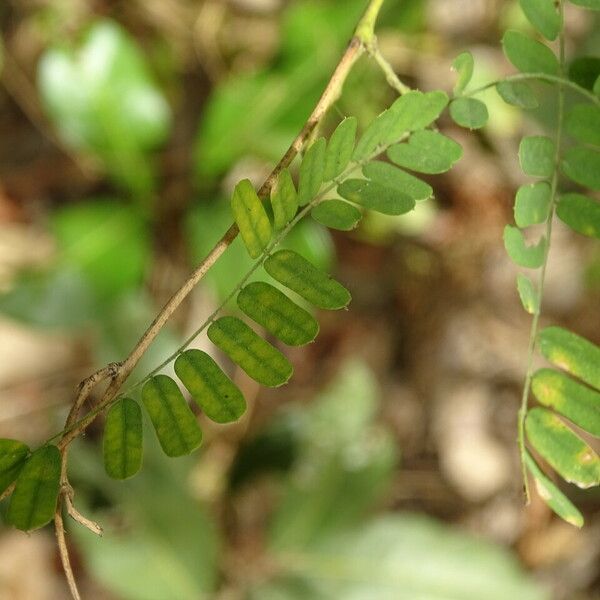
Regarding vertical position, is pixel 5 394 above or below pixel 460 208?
above

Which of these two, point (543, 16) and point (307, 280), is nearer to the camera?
point (307, 280)

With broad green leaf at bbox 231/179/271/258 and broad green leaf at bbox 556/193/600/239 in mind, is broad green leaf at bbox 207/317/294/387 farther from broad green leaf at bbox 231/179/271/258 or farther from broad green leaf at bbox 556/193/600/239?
broad green leaf at bbox 556/193/600/239

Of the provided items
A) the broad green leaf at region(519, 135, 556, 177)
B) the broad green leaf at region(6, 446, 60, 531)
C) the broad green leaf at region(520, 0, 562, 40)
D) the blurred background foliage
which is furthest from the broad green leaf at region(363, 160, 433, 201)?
the blurred background foliage

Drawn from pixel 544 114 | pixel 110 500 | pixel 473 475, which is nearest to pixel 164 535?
pixel 110 500

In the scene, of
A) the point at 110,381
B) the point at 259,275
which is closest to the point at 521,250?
the point at 110,381

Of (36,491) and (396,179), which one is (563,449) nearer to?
(396,179)

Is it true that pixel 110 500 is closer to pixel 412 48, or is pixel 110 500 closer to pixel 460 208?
pixel 460 208
